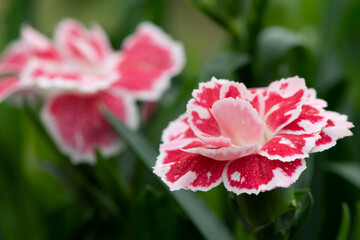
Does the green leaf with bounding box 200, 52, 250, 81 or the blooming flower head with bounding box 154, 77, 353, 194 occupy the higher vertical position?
the green leaf with bounding box 200, 52, 250, 81

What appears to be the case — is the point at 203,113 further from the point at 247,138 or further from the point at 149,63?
the point at 149,63

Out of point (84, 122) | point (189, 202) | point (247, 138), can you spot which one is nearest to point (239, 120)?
point (247, 138)

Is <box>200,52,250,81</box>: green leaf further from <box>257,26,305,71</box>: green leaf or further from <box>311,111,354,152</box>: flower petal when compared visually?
<box>311,111,354,152</box>: flower petal

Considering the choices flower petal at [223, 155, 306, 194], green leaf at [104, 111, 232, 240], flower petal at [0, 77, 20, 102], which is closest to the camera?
flower petal at [223, 155, 306, 194]

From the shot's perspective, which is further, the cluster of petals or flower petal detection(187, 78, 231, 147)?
the cluster of petals

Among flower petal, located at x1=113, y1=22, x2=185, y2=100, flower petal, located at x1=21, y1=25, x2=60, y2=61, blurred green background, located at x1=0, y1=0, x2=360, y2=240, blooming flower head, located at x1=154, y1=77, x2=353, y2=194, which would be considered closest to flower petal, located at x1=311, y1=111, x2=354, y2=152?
blooming flower head, located at x1=154, y1=77, x2=353, y2=194

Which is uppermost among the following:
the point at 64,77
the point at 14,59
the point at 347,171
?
the point at 14,59

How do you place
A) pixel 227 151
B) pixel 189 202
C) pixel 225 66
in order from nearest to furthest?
pixel 227 151 < pixel 189 202 < pixel 225 66
